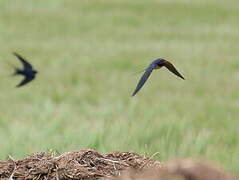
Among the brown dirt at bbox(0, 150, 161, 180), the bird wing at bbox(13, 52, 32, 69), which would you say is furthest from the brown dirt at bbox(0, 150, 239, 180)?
the bird wing at bbox(13, 52, 32, 69)

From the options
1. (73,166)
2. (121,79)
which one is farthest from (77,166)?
(121,79)

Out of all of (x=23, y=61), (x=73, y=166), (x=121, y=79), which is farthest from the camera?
(x=121, y=79)

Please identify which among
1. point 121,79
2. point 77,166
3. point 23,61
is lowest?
point 121,79

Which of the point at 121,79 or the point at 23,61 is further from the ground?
the point at 23,61

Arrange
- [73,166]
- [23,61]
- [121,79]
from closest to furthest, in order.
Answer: [73,166] < [23,61] < [121,79]

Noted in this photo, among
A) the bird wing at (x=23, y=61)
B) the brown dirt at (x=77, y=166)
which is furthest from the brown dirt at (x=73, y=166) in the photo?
the bird wing at (x=23, y=61)

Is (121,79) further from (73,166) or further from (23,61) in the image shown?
(73,166)

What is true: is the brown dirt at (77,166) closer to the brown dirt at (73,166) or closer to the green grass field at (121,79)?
the brown dirt at (73,166)

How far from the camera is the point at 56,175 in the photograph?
2211 mm

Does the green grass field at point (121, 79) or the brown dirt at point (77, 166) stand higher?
the brown dirt at point (77, 166)

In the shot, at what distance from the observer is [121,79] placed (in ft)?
25.8

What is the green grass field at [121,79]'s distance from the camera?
3959 mm

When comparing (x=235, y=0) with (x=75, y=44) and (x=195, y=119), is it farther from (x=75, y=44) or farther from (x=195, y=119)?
(x=195, y=119)

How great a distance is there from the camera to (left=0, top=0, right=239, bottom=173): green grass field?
396 cm
